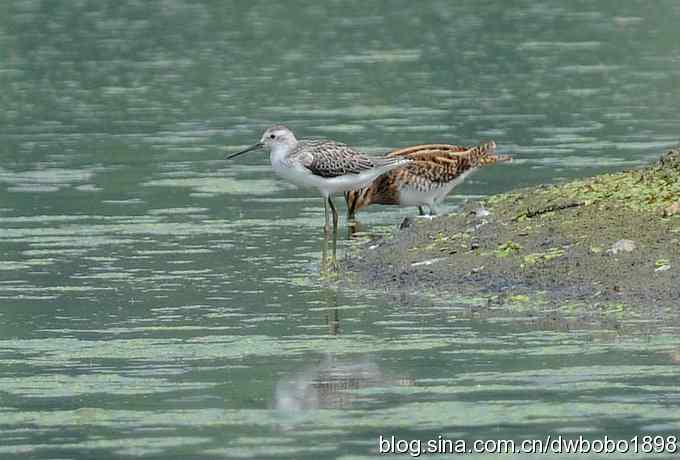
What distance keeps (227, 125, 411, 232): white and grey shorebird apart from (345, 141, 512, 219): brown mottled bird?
1674mm

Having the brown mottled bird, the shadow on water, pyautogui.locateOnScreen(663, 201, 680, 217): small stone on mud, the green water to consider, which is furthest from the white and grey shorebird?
the shadow on water

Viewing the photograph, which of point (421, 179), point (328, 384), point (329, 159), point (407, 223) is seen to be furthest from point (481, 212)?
point (328, 384)

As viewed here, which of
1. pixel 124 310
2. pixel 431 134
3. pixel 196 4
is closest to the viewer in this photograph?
pixel 124 310

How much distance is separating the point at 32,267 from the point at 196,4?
110ft

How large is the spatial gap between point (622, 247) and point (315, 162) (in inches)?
146

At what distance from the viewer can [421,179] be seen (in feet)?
65.8

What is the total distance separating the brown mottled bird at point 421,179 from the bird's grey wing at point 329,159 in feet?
5.34

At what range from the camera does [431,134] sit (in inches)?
1038

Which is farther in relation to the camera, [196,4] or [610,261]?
[196,4]

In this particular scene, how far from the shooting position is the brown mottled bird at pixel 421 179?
2005cm

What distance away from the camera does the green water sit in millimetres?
11172

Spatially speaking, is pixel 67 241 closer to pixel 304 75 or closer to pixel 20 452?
pixel 20 452

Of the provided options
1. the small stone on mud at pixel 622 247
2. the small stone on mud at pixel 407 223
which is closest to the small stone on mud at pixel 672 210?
the small stone on mud at pixel 622 247

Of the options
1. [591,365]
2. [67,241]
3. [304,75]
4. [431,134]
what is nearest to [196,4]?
[304,75]
